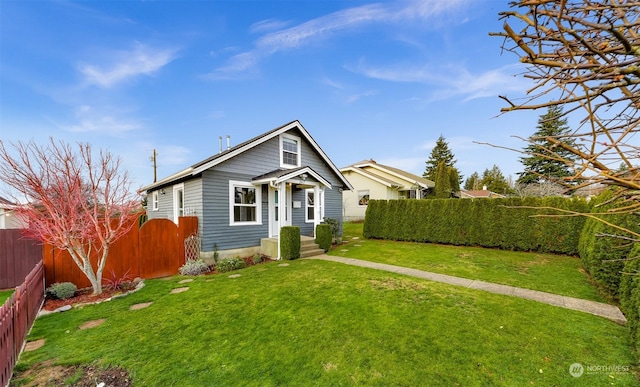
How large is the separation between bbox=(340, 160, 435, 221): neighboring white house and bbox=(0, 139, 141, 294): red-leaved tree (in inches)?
700

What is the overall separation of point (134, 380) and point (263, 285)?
3444 mm

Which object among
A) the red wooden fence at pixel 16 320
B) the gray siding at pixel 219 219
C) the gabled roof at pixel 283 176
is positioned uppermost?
the gabled roof at pixel 283 176

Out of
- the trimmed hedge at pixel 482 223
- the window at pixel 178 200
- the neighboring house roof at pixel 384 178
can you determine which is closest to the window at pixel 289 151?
the window at pixel 178 200

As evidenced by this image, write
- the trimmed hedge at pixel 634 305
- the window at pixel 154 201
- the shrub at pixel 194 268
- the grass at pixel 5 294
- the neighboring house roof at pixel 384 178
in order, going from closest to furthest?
1. the trimmed hedge at pixel 634 305
2. the grass at pixel 5 294
3. the shrub at pixel 194 268
4. the window at pixel 154 201
5. the neighboring house roof at pixel 384 178

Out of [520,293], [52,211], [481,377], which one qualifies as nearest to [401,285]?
[520,293]

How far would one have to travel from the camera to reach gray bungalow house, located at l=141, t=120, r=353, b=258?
9031 millimetres

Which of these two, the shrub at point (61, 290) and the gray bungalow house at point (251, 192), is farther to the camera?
the gray bungalow house at point (251, 192)

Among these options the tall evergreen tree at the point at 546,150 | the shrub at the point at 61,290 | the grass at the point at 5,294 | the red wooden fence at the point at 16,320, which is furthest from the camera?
the grass at the point at 5,294

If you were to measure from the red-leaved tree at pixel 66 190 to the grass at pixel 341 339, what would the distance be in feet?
5.58

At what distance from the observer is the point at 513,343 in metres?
3.61

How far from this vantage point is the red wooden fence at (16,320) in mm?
3033

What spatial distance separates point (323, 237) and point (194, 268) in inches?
200

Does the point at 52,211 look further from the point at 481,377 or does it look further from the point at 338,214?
the point at 338,214

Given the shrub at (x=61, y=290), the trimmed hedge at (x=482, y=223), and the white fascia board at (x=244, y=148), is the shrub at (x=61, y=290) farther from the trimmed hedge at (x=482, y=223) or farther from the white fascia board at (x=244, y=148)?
the trimmed hedge at (x=482, y=223)
